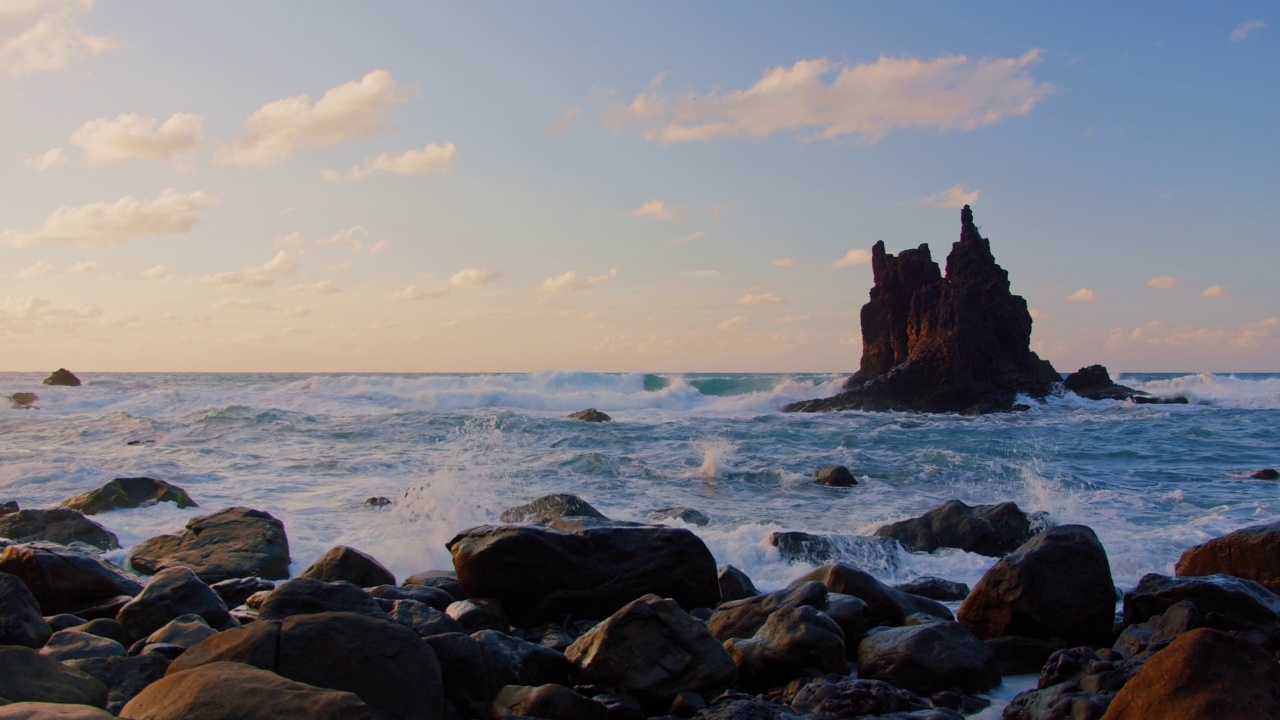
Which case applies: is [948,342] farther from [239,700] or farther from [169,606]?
[239,700]

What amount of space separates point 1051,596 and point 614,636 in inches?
144

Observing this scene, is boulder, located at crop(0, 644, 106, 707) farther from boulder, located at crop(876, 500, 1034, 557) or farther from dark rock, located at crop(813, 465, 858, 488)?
dark rock, located at crop(813, 465, 858, 488)

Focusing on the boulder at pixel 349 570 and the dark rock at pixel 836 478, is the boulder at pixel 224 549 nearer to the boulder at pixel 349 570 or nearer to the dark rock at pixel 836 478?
the boulder at pixel 349 570

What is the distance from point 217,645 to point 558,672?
84.0 inches

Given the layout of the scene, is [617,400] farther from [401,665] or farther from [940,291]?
[401,665]

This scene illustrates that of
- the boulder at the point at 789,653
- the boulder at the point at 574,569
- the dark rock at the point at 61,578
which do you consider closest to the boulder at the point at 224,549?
the dark rock at the point at 61,578

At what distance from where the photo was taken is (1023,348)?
40406 millimetres

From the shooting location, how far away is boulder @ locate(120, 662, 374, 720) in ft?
11.6

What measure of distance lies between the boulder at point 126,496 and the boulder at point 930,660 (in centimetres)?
1092

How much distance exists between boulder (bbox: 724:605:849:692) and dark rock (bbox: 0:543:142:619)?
512 centimetres

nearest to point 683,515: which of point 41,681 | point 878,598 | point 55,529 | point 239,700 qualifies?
point 878,598

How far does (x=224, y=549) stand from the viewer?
959 cm

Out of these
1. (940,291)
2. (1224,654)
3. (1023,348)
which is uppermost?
(940,291)

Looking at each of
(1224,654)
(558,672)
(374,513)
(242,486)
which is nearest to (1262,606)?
(1224,654)
